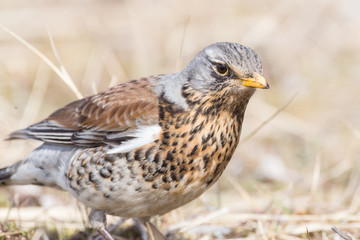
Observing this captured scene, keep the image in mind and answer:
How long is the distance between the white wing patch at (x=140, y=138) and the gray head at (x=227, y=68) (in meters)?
0.47

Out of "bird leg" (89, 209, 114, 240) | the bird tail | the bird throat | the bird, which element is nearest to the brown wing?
the bird

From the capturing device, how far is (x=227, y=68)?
15.4 feet

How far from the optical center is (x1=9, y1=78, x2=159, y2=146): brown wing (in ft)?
16.5

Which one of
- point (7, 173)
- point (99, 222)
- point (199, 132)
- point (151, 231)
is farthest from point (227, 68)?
point (7, 173)

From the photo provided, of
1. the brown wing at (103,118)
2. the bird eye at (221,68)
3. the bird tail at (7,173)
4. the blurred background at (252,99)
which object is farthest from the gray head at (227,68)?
the bird tail at (7,173)

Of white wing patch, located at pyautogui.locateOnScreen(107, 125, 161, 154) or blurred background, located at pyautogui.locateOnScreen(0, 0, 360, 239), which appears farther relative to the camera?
blurred background, located at pyautogui.locateOnScreen(0, 0, 360, 239)

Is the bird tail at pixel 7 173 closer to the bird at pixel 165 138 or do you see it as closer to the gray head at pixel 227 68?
the bird at pixel 165 138

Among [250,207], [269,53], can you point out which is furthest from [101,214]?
[269,53]

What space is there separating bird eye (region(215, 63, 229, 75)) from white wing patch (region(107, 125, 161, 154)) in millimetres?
628

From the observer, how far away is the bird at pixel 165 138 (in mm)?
4742

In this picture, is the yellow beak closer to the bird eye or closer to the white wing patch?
the bird eye

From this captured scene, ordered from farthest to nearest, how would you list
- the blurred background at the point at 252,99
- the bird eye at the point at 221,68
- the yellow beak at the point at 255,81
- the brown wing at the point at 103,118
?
the blurred background at the point at 252,99, the brown wing at the point at 103,118, the bird eye at the point at 221,68, the yellow beak at the point at 255,81

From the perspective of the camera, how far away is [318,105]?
9.41 metres

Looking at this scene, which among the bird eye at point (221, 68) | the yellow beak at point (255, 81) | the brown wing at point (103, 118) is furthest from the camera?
the brown wing at point (103, 118)
